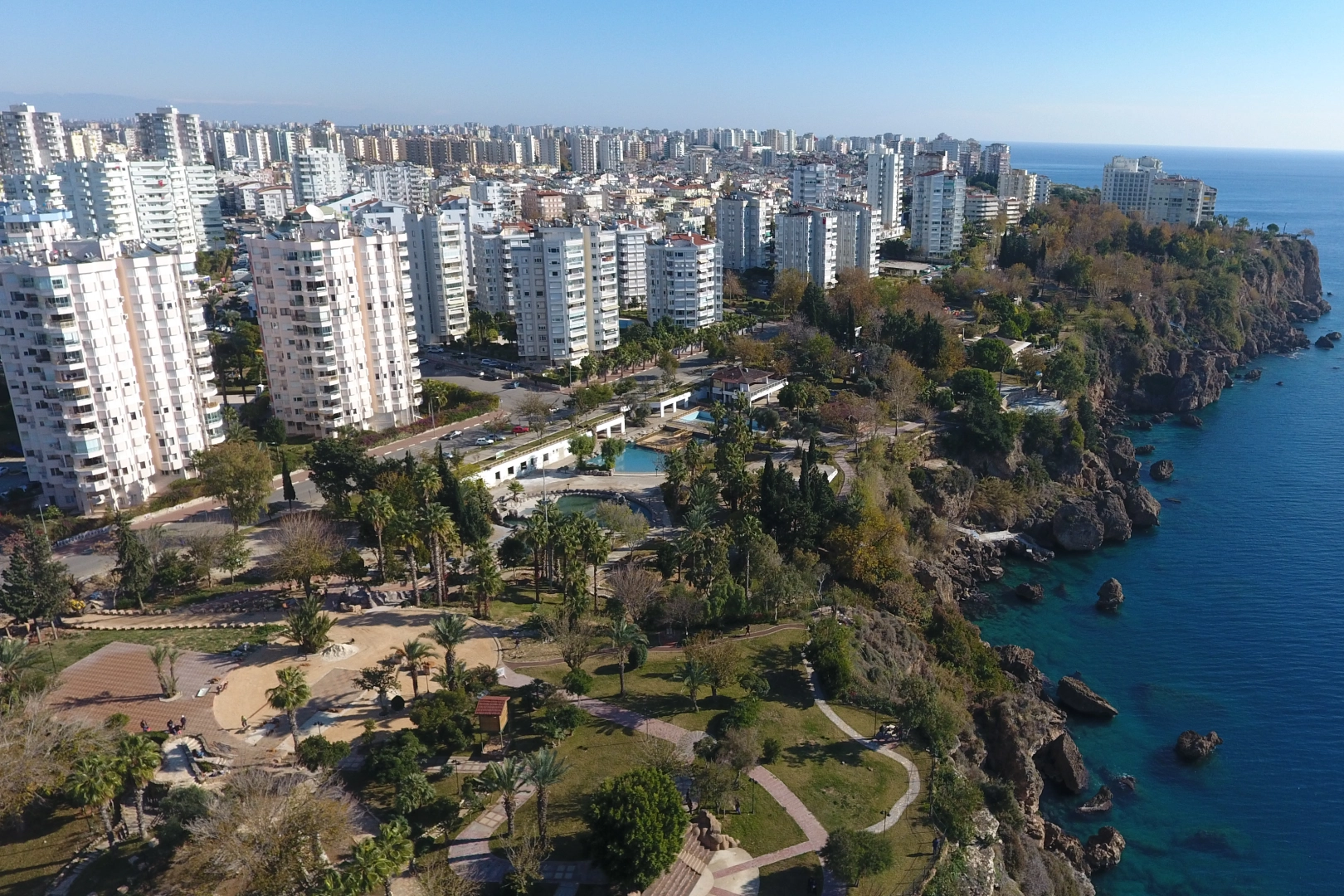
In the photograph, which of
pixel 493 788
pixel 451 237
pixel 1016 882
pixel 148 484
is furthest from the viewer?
pixel 451 237

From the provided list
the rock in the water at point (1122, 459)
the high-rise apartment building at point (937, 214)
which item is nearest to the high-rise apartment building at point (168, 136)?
the high-rise apartment building at point (937, 214)

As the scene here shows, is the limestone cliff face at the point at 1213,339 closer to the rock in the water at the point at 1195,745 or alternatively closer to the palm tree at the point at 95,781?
the rock in the water at the point at 1195,745

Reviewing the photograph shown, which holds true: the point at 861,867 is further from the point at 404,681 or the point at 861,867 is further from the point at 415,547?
the point at 415,547

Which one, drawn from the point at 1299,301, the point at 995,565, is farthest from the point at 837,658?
the point at 1299,301

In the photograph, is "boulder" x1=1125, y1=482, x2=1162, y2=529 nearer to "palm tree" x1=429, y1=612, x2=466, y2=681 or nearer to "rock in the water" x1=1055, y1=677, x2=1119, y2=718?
"rock in the water" x1=1055, y1=677, x2=1119, y2=718

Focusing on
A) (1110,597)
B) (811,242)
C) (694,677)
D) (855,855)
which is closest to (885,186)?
(811,242)

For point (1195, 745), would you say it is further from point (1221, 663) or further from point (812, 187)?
point (812, 187)

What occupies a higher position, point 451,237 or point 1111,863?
point 451,237
